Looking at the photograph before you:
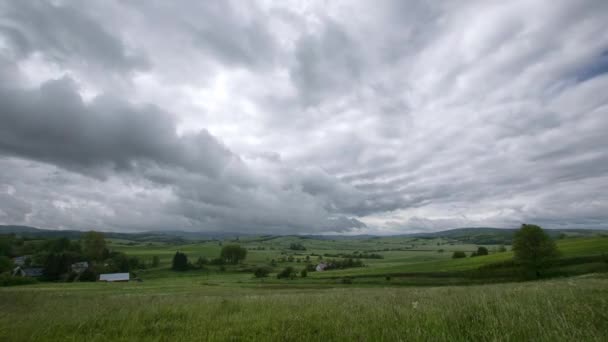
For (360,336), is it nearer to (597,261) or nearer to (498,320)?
(498,320)

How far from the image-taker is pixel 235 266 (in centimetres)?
12275

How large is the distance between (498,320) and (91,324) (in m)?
8.79

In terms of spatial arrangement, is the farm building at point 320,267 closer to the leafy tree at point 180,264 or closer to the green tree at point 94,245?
the leafy tree at point 180,264

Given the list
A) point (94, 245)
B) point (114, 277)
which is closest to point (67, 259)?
point (94, 245)

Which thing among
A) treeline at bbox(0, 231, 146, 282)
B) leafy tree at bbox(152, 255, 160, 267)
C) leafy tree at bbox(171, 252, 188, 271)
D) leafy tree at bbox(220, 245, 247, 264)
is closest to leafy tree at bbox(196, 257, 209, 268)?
leafy tree at bbox(220, 245, 247, 264)

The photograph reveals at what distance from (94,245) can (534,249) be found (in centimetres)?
13474

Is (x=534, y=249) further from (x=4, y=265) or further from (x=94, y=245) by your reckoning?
(x=94, y=245)

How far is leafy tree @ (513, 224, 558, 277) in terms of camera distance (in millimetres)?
51875

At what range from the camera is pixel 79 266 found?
103 meters

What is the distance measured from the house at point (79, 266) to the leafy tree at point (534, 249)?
124664 mm

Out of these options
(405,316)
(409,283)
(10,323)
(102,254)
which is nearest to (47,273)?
(102,254)

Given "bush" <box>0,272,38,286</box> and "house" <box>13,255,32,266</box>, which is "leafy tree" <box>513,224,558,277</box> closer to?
"bush" <box>0,272,38,286</box>

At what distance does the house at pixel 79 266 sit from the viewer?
99500 mm

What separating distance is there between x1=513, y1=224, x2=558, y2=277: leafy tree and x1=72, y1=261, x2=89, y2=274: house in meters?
125
